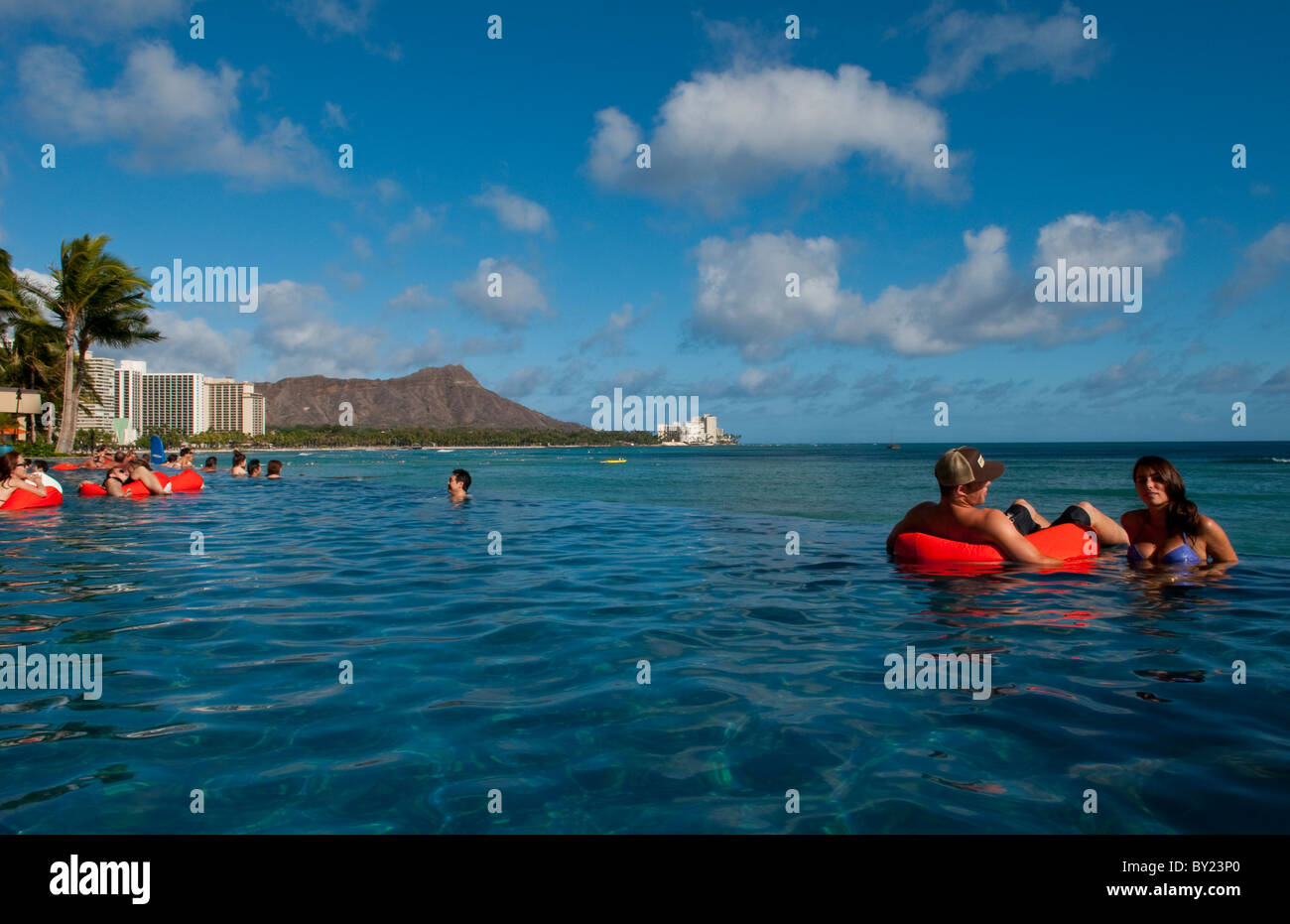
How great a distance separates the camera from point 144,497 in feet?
66.6

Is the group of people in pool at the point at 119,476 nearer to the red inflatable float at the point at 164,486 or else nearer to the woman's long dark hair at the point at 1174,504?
the red inflatable float at the point at 164,486

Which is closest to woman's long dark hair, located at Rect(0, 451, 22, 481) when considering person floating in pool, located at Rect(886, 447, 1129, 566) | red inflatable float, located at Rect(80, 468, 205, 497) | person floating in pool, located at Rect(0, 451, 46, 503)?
person floating in pool, located at Rect(0, 451, 46, 503)

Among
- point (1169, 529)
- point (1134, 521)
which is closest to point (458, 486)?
point (1134, 521)

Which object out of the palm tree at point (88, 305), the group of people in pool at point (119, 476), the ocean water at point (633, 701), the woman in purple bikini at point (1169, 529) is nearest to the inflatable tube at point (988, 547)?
the ocean water at point (633, 701)

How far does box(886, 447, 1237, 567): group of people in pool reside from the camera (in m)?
8.73

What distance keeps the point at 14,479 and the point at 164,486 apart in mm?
4590

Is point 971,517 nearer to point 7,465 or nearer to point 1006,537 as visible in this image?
point 1006,537

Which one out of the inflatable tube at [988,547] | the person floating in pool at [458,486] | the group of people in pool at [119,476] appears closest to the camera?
the inflatable tube at [988,547]

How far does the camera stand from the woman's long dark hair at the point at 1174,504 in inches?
341

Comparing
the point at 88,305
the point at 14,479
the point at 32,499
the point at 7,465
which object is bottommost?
the point at 32,499

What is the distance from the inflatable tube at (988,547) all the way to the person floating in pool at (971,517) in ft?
0.25

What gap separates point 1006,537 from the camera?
8.78 meters

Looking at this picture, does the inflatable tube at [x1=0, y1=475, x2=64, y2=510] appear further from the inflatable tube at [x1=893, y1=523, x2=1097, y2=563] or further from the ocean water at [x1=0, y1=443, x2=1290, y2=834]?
the inflatable tube at [x1=893, y1=523, x2=1097, y2=563]
